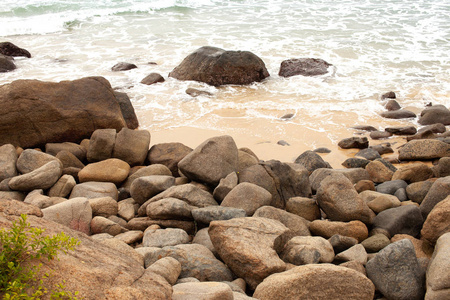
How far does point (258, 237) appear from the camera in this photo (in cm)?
369

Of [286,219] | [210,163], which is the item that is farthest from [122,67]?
[286,219]

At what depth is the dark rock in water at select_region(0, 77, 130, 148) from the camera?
6.69 meters

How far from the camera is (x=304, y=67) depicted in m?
11.9

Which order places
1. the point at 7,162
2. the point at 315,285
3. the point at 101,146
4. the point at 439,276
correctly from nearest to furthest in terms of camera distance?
the point at 315,285 < the point at 439,276 < the point at 7,162 < the point at 101,146

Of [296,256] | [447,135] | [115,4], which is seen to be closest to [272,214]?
[296,256]

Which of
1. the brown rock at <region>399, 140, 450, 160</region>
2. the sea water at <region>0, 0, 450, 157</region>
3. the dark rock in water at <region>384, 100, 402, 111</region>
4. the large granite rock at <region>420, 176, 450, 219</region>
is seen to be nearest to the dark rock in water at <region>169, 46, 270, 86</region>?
the sea water at <region>0, 0, 450, 157</region>

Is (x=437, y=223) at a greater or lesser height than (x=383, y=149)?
greater

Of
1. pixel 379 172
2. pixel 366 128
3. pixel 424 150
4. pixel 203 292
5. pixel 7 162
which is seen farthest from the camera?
pixel 366 128

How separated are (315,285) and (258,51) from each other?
11.6m

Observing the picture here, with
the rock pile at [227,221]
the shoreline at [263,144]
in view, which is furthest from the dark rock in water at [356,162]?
the shoreline at [263,144]

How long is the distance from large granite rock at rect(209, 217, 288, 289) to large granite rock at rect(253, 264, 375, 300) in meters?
0.21

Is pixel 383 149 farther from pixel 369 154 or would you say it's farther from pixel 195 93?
pixel 195 93

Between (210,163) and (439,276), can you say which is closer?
(439,276)

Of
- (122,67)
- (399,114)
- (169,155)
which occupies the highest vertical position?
(122,67)
